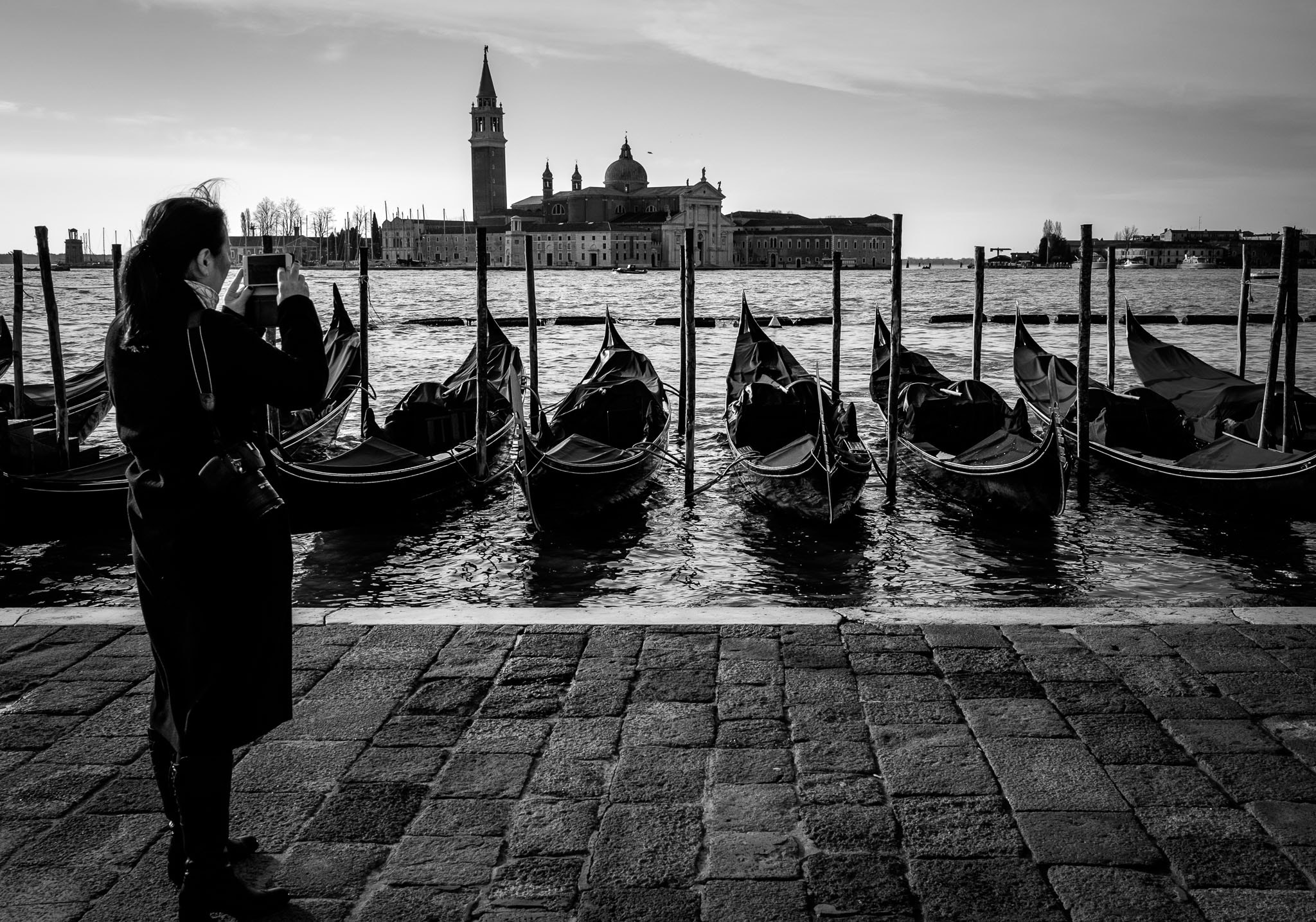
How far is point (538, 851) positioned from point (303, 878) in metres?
0.40

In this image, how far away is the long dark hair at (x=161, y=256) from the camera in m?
1.70

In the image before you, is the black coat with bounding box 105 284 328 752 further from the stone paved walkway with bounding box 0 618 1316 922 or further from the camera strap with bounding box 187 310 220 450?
the stone paved walkway with bounding box 0 618 1316 922

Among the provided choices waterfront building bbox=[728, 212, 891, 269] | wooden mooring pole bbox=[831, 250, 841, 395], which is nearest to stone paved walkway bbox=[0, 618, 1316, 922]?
wooden mooring pole bbox=[831, 250, 841, 395]

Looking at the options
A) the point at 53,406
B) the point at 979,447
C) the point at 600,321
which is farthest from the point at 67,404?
the point at 600,321

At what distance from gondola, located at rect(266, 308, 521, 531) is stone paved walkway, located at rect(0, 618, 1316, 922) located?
251 cm

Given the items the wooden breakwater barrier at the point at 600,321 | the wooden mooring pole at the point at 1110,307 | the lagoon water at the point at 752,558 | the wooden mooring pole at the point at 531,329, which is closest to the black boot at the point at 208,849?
the lagoon water at the point at 752,558

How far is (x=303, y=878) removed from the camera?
6.27ft

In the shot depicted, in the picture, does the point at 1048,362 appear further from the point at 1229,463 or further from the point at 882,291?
the point at 882,291

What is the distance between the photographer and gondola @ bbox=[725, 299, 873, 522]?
21.0ft

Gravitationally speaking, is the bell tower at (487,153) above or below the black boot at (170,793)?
above

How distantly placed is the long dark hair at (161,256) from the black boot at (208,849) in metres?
0.68

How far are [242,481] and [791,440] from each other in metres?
6.08

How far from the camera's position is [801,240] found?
94.9 meters

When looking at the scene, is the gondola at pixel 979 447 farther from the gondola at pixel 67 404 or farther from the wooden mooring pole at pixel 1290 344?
the gondola at pixel 67 404
